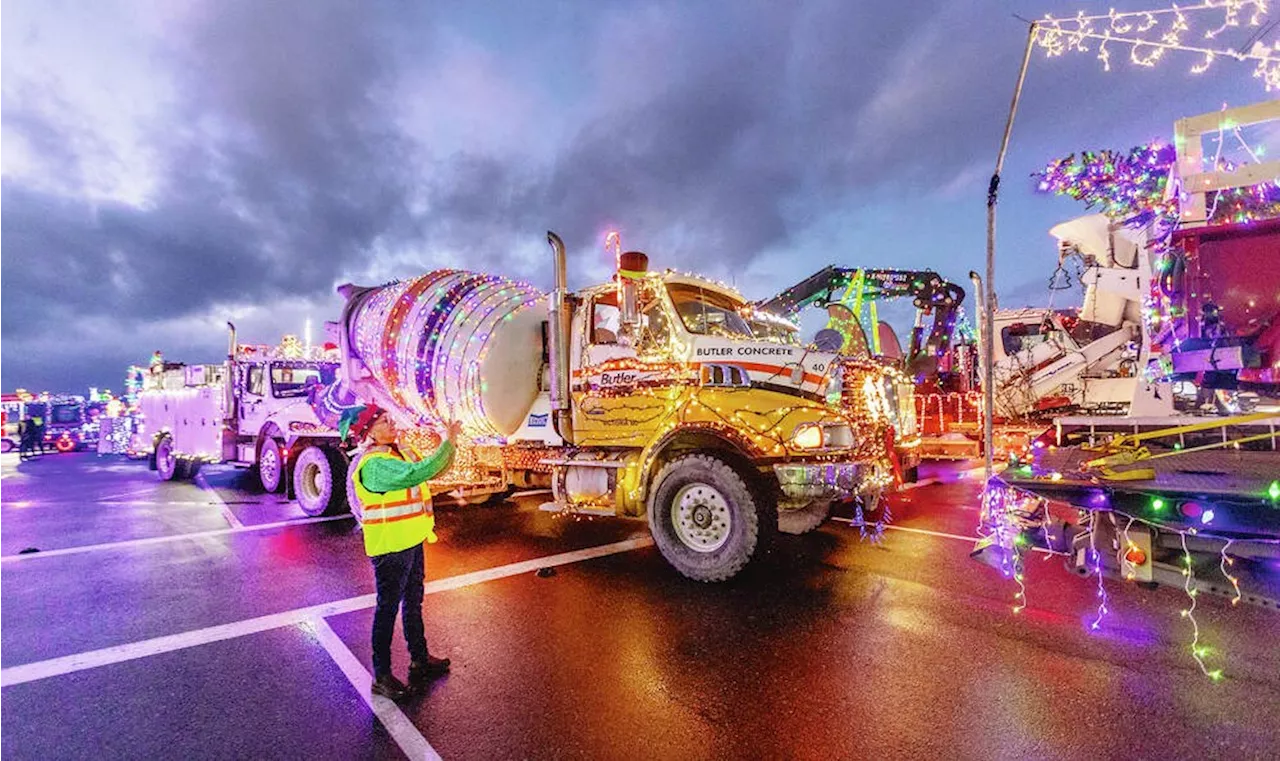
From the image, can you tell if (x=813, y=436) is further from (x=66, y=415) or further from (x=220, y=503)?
(x=66, y=415)

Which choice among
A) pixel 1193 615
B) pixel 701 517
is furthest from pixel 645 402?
pixel 1193 615

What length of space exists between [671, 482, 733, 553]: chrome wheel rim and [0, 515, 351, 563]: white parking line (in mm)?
5716

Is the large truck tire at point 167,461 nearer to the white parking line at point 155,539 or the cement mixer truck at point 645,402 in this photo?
the white parking line at point 155,539

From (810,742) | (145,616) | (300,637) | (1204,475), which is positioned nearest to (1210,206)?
(1204,475)

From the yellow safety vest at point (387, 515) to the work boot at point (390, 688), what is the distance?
693mm

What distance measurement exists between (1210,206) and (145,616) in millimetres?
8827

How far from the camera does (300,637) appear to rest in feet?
14.7

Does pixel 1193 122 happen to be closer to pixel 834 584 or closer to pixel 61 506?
pixel 834 584

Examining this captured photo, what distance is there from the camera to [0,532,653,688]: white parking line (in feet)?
13.2

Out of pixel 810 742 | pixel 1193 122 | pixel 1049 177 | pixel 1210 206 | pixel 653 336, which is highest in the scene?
pixel 1049 177

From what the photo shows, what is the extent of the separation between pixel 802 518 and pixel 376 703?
4.51 metres

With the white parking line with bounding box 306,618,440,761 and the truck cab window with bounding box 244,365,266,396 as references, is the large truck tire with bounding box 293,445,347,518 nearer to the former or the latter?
the truck cab window with bounding box 244,365,266,396

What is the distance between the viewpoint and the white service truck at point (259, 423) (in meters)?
9.73

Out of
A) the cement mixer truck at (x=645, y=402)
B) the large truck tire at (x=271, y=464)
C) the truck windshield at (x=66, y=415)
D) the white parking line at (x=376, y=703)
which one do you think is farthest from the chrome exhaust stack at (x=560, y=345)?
the truck windshield at (x=66, y=415)
